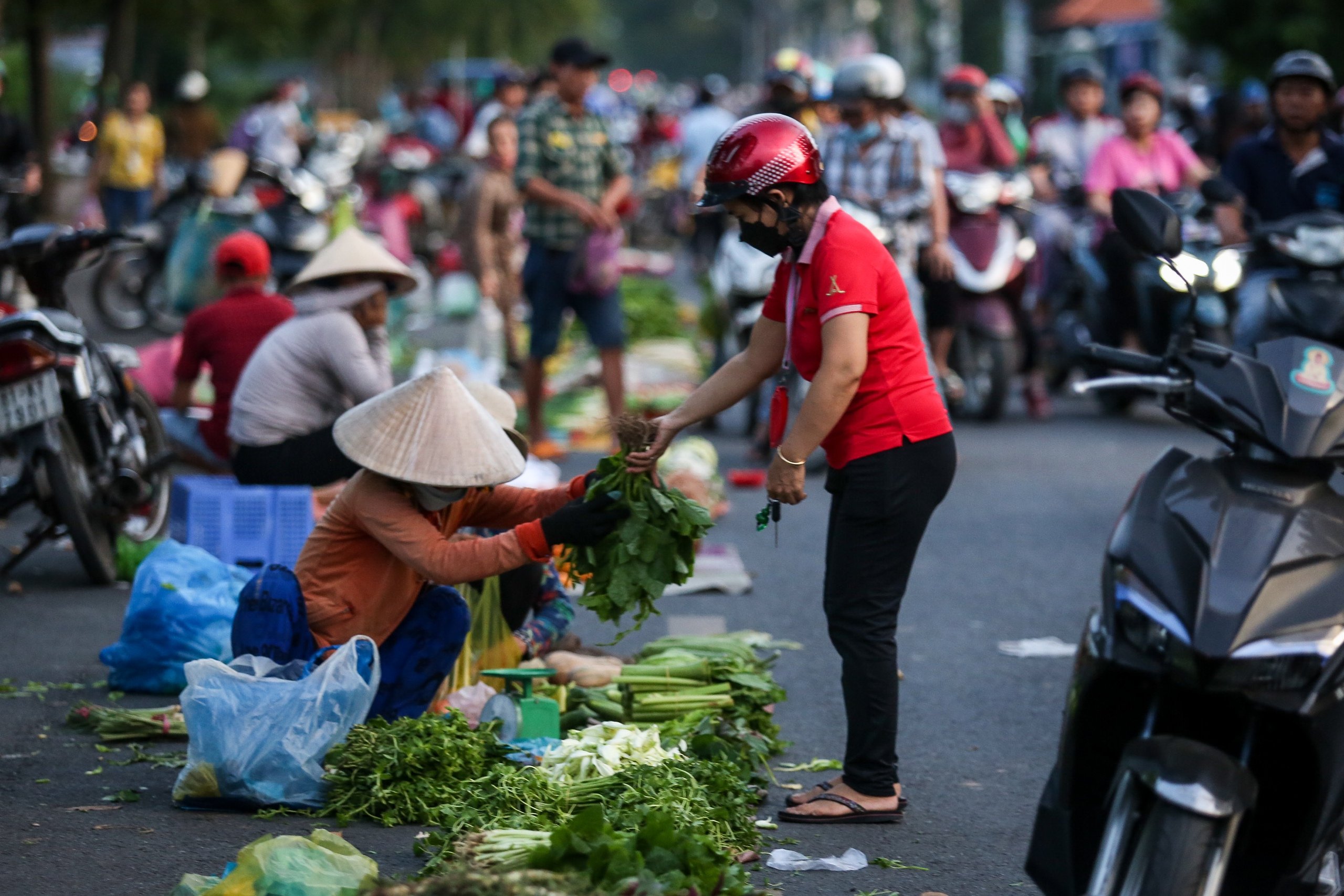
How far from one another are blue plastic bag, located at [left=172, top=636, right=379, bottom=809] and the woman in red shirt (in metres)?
1.02

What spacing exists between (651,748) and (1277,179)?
5.97 metres

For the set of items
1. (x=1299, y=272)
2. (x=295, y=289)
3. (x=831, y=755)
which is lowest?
(x=831, y=755)

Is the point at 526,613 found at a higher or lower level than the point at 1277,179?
lower

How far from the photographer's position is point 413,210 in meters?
22.2

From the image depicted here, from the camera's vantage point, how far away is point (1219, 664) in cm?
321

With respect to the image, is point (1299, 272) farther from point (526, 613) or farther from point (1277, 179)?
point (526, 613)

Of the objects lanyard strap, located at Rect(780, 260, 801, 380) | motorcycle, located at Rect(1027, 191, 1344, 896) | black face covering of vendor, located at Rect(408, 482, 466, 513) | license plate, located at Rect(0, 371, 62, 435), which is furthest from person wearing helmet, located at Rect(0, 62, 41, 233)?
motorcycle, located at Rect(1027, 191, 1344, 896)

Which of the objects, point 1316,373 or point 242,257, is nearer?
point 1316,373

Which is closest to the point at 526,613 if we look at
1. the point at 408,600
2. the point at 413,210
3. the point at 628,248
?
the point at 408,600

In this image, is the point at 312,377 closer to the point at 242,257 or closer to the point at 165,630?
the point at 242,257

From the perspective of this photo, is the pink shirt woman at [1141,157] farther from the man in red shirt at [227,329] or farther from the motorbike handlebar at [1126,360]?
the motorbike handlebar at [1126,360]

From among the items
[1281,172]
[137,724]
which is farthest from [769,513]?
[1281,172]

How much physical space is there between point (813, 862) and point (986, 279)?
8.07 meters

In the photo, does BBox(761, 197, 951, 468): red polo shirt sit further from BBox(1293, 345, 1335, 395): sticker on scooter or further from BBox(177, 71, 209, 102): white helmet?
BBox(177, 71, 209, 102): white helmet
